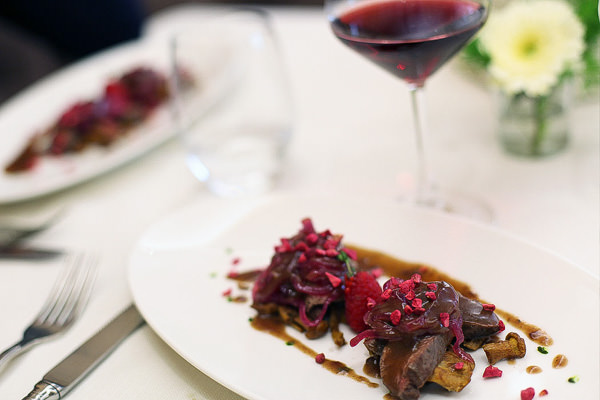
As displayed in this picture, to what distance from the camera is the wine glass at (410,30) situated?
1116 mm

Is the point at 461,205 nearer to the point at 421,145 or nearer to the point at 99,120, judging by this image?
the point at 421,145

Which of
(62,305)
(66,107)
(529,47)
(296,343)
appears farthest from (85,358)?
(66,107)

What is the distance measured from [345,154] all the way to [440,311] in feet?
2.97

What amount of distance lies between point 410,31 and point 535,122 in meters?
0.47

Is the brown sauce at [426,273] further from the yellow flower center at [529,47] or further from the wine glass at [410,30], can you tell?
the yellow flower center at [529,47]

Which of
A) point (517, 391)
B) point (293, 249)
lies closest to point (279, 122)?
point (293, 249)

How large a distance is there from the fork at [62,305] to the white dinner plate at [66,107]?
39 centimetres

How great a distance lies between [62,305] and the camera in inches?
47.9

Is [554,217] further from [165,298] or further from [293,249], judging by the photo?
[165,298]

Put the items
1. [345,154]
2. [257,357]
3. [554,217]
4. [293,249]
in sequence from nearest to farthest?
[257,357]
[293,249]
[554,217]
[345,154]

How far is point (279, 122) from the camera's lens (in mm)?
1701

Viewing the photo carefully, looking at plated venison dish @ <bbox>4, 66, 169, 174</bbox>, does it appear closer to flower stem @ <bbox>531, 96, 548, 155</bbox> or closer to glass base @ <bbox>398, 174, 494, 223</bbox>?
glass base @ <bbox>398, 174, 494, 223</bbox>

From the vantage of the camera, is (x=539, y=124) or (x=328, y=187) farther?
(x=328, y=187)

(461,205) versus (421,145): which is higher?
(421,145)
